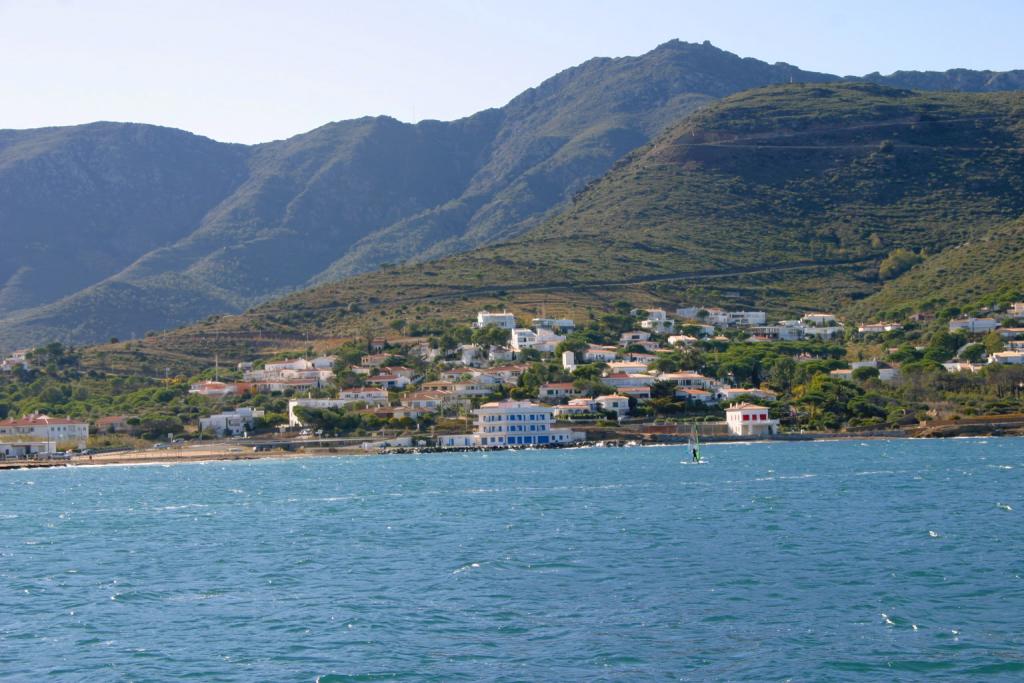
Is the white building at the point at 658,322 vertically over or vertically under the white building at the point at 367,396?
over

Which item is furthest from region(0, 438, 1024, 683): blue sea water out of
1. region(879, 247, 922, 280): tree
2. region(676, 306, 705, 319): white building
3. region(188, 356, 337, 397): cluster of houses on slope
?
region(879, 247, 922, 280): tree

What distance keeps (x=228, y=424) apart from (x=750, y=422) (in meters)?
34.3

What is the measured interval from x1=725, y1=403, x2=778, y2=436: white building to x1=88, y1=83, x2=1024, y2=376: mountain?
1523 inches

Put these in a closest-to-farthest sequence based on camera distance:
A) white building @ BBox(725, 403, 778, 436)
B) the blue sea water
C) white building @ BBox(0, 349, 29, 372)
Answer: the blue sea water, white building @ BBox(725, 403, 778, 436), white building @ BBox(0, 349, 29, 372)

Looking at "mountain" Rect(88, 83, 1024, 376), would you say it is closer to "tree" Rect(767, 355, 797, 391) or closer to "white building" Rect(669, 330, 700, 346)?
"white building" Rect(669, 330, 700, 346)

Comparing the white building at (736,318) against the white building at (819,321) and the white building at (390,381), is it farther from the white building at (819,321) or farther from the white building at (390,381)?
the white building at (390,381)

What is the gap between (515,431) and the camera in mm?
94562

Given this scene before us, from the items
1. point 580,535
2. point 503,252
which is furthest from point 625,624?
point 503,252

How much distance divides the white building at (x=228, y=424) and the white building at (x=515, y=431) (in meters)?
14.3

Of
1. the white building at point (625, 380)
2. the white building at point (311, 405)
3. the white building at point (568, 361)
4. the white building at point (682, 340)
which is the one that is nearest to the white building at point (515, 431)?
the white building at point (625, 380)

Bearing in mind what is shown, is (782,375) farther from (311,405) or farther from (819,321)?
(311,405)

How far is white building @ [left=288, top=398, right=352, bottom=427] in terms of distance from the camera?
99613 mm

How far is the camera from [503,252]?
157250 millimetres

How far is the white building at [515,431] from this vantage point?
9444 centimetres
